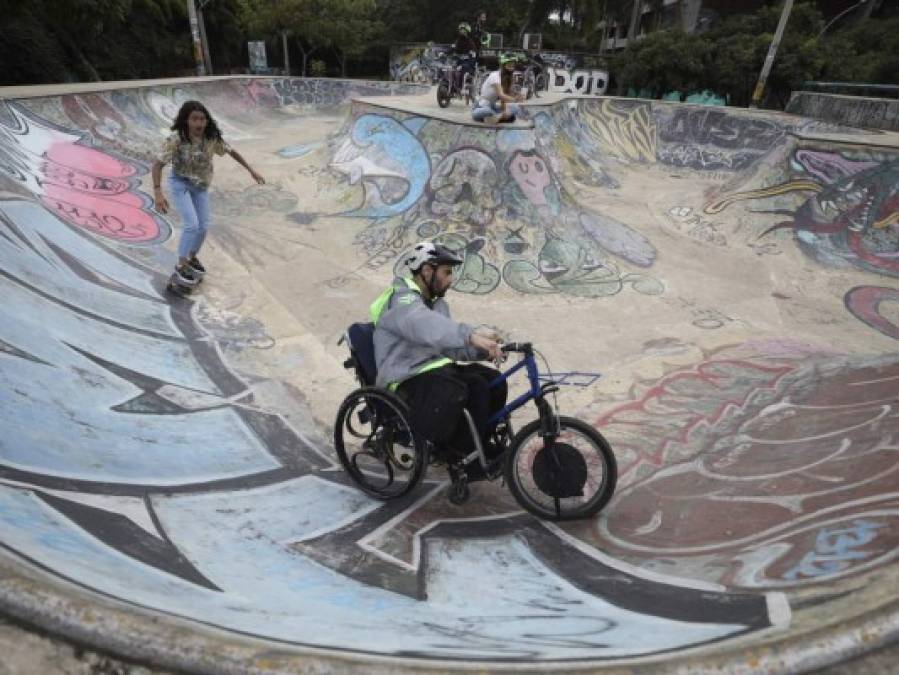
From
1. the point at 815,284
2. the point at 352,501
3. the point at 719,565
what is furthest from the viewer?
the point at 815,284

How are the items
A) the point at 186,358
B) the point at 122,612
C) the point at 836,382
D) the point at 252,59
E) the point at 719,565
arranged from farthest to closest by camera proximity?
the point at 252,59
the point at 836,382
the point at 186,358
the point at 719,565
the point at 122,612

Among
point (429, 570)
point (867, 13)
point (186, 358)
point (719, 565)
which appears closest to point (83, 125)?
point (186, 358)

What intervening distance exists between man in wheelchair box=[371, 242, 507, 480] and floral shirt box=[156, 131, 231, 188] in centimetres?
402

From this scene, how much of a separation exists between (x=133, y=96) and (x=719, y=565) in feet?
51.9

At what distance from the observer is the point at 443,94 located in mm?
12039

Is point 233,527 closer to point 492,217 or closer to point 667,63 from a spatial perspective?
point 492,217

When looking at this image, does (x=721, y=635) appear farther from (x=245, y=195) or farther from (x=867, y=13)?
(x=867, y=13)

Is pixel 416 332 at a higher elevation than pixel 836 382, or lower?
higher

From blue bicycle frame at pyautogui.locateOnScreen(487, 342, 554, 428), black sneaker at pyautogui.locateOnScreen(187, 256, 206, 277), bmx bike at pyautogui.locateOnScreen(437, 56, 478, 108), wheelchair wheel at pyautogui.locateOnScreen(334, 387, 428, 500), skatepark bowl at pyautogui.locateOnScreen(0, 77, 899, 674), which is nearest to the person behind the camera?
skatepark bowl at pyautogui.locateOnScreen(0, 77, 899, 674)

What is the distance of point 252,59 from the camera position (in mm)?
31578

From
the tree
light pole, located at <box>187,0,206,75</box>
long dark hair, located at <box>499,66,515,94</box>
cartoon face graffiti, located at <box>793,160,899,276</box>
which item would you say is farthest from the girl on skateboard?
the tree

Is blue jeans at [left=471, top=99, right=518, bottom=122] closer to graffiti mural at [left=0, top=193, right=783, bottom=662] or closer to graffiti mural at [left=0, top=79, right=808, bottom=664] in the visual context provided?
graffiti mural at [left=0, top=79, right=808, bottom=664]

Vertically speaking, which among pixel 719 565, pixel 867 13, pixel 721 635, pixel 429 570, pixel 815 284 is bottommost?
pixel 815 284

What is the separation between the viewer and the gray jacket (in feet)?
9.35
